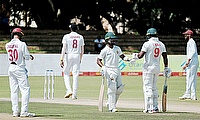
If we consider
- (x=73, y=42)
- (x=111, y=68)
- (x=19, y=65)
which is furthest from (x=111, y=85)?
(x=73, y=42)

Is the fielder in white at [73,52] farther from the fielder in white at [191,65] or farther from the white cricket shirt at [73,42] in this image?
the fielder in white at [191,65]

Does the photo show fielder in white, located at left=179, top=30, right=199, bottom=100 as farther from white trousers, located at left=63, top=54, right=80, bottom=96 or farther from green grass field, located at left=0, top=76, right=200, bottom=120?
white trousers, located at left=63, top=54, right=80, bottom=96

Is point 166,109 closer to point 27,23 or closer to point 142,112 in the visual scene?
point 142,112

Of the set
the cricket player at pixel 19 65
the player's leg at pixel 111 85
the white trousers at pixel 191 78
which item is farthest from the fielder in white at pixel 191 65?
the cricket player at pixel 19 65

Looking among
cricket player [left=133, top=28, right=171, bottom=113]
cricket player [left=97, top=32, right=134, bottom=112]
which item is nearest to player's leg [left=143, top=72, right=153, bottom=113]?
cricket player [left=133, top=28, right=171, bottom=113]

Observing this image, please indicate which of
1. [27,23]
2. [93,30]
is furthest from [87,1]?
[27,23]

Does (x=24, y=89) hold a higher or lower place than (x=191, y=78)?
lower

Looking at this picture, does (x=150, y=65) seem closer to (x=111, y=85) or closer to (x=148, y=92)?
(x=148, y=92)

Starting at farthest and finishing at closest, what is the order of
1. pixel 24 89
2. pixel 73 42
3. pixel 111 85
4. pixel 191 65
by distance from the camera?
pixel 191 65 < pixel 73 42 < pixel 111 85 < pixel 24 89

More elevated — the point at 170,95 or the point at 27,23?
the point at 27,23

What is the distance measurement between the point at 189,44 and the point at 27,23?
37165 mm

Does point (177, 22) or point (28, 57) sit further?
point (177, 22)

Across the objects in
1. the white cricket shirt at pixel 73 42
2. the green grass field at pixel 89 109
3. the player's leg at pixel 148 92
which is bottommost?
the green grass field at pixel 89 109

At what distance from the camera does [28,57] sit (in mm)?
15391
